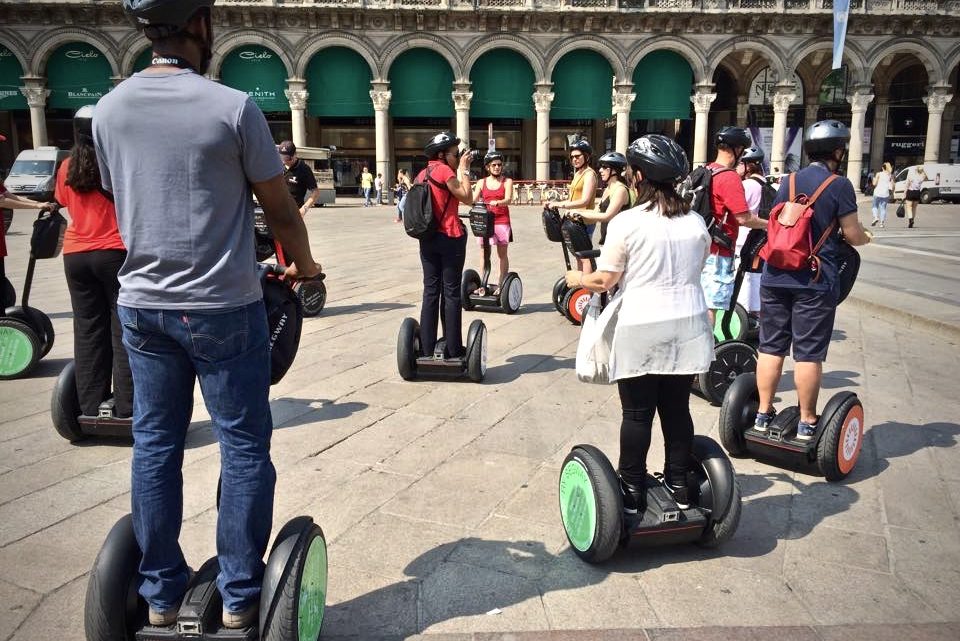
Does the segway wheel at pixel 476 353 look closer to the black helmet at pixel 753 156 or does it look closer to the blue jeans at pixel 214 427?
the black helmet at pixel 753 156

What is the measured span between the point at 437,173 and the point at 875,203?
54.0ft

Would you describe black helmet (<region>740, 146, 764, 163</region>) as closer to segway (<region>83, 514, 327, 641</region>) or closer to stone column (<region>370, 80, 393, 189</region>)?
segway (<region>83, 514, 327, 641</region>)

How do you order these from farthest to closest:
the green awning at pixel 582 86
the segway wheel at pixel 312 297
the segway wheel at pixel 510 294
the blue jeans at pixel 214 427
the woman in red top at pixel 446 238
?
the green awning at pixel 582 86
the segway wheel at pixel 510 294
the segway wheel at pixel 312 297
the woman in red top at pixel 446 238
the blue jeans at pixel 214 427

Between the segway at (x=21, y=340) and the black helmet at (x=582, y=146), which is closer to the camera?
the segway at (x=21, y=340)

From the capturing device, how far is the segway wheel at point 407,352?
17.3 feet

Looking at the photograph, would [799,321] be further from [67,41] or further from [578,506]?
[67,41]

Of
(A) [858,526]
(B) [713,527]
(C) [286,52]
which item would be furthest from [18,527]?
(C) [286,52]

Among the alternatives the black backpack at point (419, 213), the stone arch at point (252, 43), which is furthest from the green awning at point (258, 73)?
the black backpack at point (419, 213)

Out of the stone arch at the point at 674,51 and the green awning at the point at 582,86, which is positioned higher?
the stone arch at the point at 674,51

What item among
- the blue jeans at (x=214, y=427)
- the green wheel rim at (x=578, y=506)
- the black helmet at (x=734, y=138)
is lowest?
the green wheel rim at (x=578, y=506)

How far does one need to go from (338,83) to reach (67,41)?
1089cm

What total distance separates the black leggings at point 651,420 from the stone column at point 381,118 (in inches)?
1146

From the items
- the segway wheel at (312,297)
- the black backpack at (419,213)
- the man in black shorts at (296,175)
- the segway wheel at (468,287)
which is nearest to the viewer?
the black backpack at (419,213)

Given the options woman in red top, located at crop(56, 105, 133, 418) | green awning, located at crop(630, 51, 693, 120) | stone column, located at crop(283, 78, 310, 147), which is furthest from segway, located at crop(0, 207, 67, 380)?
green awning, located at crop(630, 51, 693, 120)
